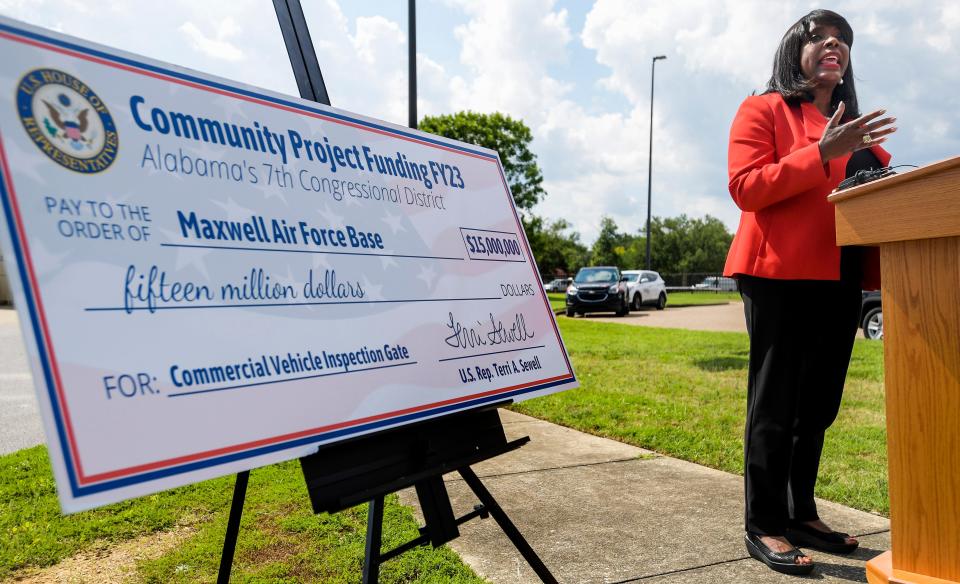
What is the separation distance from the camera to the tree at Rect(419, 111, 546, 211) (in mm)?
35875

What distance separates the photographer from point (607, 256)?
71812mm

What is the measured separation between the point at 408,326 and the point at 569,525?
163cm

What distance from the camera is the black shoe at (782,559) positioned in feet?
8.13

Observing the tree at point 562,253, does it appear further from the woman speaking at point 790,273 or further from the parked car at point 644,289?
the woman speaking at point 790,273

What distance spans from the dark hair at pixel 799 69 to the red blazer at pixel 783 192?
5 cm

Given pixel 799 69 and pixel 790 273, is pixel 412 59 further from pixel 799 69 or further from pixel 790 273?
pixel 790 273

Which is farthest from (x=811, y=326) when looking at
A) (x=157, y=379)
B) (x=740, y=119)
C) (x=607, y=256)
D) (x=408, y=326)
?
(x=607, y=256)

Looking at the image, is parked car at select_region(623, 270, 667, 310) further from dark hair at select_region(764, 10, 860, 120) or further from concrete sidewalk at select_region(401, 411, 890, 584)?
dark hair at select_region(764, 10, 860, 120)

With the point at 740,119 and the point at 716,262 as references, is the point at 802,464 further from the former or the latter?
the point at 716,262

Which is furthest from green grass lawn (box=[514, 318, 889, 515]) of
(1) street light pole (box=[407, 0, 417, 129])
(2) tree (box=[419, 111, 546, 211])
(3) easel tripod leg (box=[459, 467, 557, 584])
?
(2) tree (box=[419, 111, 546, 211])

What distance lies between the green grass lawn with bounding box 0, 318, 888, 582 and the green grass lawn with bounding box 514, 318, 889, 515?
14mm

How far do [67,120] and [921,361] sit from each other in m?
2.05

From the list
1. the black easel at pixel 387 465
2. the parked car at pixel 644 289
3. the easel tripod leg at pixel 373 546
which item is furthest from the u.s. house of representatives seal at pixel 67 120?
the parked car at pixel 644 289

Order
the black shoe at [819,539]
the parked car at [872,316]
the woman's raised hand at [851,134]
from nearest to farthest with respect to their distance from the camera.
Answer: the woman's raised hand at [851,134] < the black shoe at [819,539] < the parked car at [872,316]
